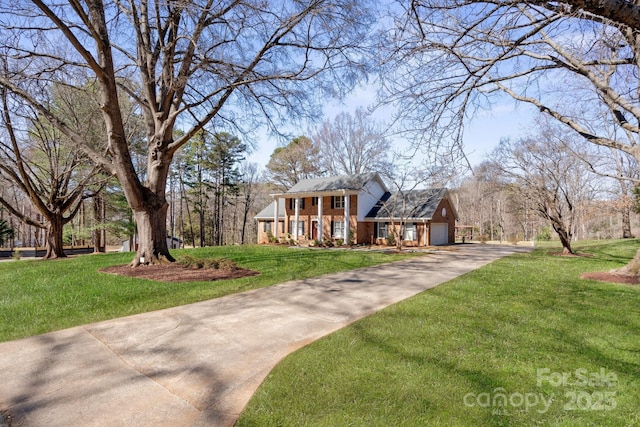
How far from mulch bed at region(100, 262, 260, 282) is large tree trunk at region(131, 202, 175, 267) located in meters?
0.33

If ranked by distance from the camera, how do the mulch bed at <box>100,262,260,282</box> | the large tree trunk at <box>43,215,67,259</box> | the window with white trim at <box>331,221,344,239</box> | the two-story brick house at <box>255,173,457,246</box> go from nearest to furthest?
the mulch bed at <box>100,262,260,282</box>
the large tree trunk at <box>43,215,67,259</box>
the two-story brick house at <box>255,173,457,246</box>
the window with white trim at <box>331,221,344,239</box>

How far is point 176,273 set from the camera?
26.9 ft

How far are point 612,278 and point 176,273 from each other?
11.6m

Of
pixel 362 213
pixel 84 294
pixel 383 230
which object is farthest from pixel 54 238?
pixel 383 230

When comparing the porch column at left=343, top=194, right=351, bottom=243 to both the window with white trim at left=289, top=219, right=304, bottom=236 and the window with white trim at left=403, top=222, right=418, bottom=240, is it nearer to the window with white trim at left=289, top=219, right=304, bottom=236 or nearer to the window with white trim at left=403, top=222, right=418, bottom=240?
the window with white trim at left=289, top=219, right=304, bottom=236

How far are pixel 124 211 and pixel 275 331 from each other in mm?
24694

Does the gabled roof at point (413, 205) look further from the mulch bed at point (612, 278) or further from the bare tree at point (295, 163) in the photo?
the mulch bed at point (612, 278)

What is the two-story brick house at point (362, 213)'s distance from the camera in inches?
931

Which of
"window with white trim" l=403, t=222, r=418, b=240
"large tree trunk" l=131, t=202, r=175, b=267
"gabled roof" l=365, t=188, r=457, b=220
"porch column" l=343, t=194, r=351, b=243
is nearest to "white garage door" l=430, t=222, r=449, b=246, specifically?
"window with white trim" l=403, t=222, r=418, b=240

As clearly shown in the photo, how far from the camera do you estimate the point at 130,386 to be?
111 inches

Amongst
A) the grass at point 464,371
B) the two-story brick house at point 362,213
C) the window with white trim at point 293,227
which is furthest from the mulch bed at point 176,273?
the window with white trim at point 293,227

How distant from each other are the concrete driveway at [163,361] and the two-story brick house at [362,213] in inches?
→ 729

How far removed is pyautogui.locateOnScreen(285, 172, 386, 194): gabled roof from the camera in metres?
24.8

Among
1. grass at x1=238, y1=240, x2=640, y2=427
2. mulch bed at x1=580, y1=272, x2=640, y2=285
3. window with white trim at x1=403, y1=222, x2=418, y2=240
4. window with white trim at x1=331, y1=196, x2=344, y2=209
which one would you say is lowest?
mulch bed at x1=580, y1=272, x2=640, y2=285
